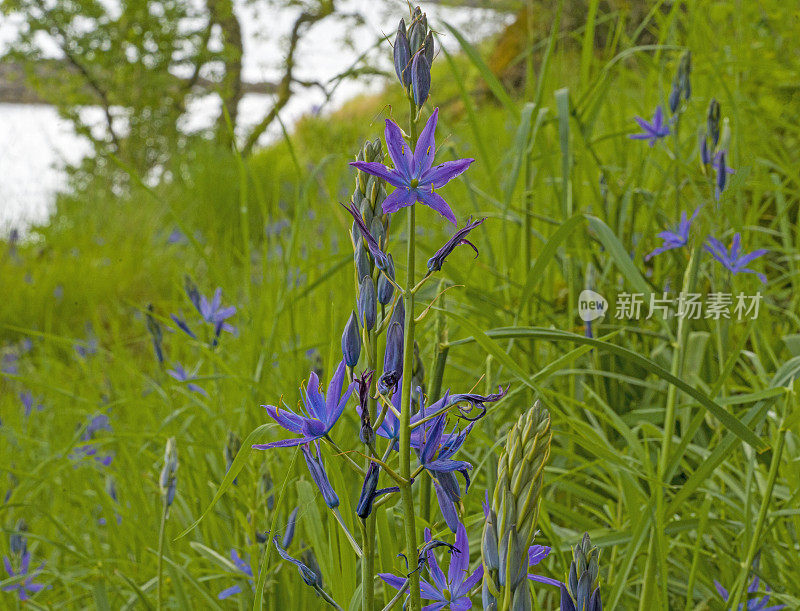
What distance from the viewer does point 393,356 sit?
0.61 m

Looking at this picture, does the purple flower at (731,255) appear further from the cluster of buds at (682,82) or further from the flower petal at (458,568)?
the flower petal at (458,568)

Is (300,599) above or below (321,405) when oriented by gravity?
below

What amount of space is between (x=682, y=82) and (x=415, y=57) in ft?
4.06

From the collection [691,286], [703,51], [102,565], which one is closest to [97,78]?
[703,51]

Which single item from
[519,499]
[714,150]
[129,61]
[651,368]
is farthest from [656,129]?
[129,61]

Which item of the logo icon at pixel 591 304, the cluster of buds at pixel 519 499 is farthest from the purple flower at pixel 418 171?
the logo icon at pixel 591 304

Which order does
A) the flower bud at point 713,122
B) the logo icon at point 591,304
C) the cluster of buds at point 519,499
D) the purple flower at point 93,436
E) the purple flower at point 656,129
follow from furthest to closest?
the purple flower at point 93,436 → the purple flower at point 656,129 → the logo icon at point 591,304 → the flower bud at point 713,122 → the cluster of buds at point 519,499

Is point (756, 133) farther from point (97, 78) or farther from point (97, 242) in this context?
A: point (97, 78)

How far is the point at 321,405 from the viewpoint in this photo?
65cm

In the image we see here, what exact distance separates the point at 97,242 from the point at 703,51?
4.67 m

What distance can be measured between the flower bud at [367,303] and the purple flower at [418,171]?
0.06 metres

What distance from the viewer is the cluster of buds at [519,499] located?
0.48 metres

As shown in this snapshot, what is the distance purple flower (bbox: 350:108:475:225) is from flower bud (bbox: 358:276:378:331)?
0.21 feet

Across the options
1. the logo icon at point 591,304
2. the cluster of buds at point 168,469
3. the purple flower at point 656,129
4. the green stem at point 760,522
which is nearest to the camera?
the green stem at point 760,522
